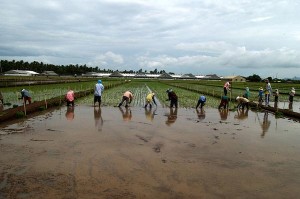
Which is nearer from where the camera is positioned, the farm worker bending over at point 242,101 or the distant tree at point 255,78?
the farm worker bending over at point 242,101

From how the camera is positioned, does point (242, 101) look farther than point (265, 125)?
Yes

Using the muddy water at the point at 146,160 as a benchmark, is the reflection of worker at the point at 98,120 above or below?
below

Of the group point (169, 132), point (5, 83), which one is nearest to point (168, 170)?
point (169, 132)

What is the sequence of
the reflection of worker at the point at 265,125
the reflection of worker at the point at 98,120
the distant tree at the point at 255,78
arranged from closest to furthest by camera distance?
the reflection of worker at the point at 265,125, the reflection of worker at the point at 98,120, the distant tree at the point at 255,78

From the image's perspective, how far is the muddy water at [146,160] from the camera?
528cm

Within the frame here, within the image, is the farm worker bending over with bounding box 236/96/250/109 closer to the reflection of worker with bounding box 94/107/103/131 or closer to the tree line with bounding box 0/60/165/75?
the reflection of worker with bounding box 94/107/103/131

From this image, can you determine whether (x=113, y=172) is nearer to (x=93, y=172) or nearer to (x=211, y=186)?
(x=93, y=172)

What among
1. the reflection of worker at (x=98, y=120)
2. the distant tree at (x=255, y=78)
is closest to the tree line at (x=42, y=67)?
the distant tree at (x=255, y=78)

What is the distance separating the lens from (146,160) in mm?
6973

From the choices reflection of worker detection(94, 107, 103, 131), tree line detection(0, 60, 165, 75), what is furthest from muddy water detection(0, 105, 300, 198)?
tree line detection(0, 60, 165, 75)

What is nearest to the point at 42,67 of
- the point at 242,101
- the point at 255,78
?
the point at 255,78

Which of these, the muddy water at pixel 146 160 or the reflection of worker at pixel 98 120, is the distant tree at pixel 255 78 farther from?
the muddy water at pixel 146 160

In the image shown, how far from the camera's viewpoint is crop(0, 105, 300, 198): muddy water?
528 centimetres

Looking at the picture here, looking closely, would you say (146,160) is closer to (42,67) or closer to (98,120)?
(98,120)
